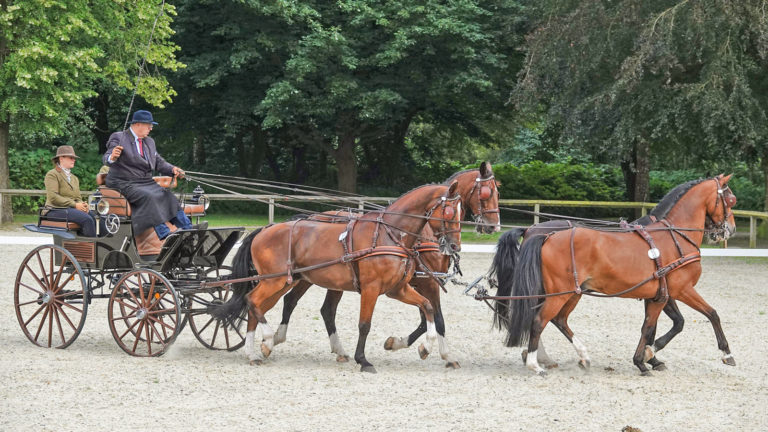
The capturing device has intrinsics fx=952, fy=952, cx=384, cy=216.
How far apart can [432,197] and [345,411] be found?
8.37 ft

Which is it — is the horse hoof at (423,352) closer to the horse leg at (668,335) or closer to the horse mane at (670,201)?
the horse leg at (668,335)

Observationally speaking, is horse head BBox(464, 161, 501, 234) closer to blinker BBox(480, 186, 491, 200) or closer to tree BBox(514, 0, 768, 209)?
blinker BBox(480, 186, 491, 200)

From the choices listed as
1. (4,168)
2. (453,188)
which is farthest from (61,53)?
(453,188)

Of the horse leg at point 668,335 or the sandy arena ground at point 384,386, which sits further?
the horse leg at point 668,335

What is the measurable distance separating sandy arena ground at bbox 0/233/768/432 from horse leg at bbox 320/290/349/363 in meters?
0.13

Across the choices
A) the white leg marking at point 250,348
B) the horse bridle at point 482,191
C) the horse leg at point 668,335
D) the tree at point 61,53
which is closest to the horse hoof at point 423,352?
the horse bridle at point 482,191

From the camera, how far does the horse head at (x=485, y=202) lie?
8.80 metres

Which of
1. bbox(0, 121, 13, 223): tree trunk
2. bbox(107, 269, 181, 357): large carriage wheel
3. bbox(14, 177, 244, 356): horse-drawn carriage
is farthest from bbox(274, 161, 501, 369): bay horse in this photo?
bbox(0, 121, 13, 223): tree trunk

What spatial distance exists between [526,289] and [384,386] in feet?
5.44

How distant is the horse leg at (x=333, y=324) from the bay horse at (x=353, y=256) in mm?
433

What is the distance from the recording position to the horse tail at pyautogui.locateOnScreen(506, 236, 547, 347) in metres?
8.89

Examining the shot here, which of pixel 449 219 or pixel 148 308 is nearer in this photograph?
pixel 449 219

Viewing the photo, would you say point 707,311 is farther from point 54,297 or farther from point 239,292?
point 54,297

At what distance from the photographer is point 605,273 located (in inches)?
351
